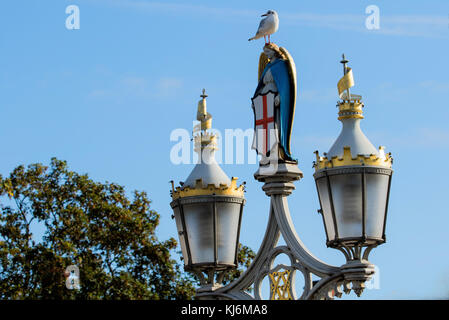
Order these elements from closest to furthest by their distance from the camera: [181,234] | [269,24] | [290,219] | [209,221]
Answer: [290,219] → [269,24] → [209,221] → [181,234]

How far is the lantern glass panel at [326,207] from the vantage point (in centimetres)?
1053

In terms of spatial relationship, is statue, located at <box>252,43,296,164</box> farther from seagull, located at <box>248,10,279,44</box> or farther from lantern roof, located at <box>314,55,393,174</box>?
lantern roof, located at <box>314,55,393,174</box>

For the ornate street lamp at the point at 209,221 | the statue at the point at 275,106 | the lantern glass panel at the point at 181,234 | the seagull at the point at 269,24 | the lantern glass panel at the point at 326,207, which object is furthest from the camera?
the lantern glass panel at the point at 181,234

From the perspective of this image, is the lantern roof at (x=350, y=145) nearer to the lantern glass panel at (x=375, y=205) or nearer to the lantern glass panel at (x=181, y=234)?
the lantern glass panel at (x=375, y=205)

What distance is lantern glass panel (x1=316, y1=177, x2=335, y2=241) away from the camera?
34.6 ft

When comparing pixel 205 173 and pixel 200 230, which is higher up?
pixel 205 173

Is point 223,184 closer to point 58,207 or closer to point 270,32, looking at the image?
point 270,32

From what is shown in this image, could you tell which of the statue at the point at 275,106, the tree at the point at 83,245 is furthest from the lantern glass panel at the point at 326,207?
the tree at the point at 83,245

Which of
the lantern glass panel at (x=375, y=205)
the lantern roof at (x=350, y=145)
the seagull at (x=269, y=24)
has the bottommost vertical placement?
the lantern glass panel at (x=375, y=205)

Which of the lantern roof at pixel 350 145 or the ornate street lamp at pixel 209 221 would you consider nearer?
the lantern roof at pixel 350 145

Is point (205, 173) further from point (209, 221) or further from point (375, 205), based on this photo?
point (375, 205)

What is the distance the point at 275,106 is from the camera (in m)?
11.4

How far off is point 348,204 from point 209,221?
225 centimetres

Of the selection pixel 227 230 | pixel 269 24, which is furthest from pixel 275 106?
pixel 227 230
